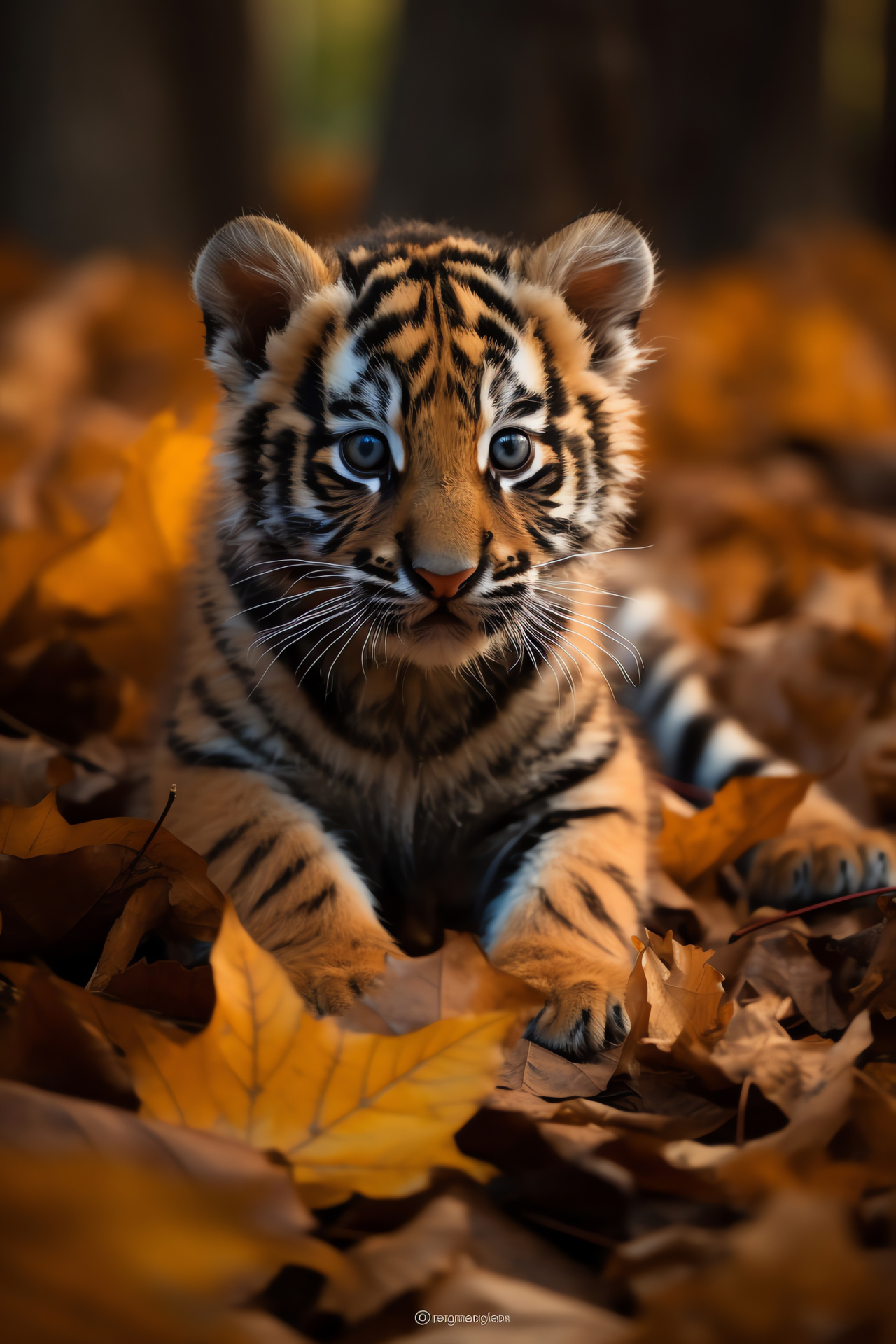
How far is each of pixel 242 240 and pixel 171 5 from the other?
21.2 ft

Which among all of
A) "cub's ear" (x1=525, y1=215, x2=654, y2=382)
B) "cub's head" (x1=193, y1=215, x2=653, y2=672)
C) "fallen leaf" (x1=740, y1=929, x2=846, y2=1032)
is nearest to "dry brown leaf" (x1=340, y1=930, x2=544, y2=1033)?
"fallen leaf" (x1=740, y1=929, x2=846, y2=1032)

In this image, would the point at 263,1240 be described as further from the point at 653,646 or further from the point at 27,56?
the point at 27,56

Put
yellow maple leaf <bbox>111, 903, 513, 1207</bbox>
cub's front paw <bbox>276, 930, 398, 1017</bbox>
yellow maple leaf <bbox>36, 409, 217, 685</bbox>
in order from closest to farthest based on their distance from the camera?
1. yellow maple leaf <bbox>111, 903, 513, 1207</bbox>
2. cub's front paw <bbox>276, 930, 398, 1017</bbox>
3. yellow maple leaf <bbox>36, 409, 217, 685</bbox>

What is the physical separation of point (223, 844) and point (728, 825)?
93 centimetres

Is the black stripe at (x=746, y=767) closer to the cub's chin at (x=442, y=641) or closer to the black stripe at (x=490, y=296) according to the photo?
the cub's chin at (x=442, y=641)

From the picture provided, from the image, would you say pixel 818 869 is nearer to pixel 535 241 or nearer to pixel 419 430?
pixel 419 430

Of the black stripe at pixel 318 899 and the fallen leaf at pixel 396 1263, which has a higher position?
the black stripe at pixel 318 899

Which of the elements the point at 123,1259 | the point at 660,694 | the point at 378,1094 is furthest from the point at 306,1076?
the point at 660,694

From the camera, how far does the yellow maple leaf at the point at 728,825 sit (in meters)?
1.88

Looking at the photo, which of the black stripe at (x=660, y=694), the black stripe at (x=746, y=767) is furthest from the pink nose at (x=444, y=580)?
the black stripe at (x=660, y=694)

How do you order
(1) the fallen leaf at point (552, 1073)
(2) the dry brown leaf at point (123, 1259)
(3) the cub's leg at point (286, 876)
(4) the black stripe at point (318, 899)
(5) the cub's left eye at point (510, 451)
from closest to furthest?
(2) the dry brown leaf at point (123, 1259) → (1) the fallen leaf at point (552, 1073) → (3) the cub's leg at point (286, 876) → (4) the black stripe at point (318, 899) → (5) the cub's left eye at point (510, 451)

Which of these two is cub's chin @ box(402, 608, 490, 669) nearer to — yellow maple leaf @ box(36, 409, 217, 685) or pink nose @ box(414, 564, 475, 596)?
pink nose @ box(414, 564, 475, 596)

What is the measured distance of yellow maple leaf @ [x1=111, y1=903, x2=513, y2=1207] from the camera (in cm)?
107

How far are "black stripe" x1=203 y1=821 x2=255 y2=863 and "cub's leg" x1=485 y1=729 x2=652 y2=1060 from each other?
0.46 m
